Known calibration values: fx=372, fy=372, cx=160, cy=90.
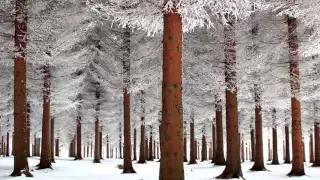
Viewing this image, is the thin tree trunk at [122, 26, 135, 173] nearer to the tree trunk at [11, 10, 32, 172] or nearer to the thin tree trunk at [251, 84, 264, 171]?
the tree trunk at [11, 10, 32, 172]

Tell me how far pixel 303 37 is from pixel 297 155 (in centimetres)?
477

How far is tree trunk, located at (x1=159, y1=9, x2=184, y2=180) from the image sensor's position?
699cm

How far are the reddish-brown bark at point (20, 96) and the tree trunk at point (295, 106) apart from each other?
9.02m

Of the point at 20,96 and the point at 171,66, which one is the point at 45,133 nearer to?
the point at 20,96

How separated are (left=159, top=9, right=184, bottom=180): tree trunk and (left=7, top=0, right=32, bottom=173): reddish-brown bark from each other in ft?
18.9

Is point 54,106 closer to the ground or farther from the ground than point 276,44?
closer to the ground

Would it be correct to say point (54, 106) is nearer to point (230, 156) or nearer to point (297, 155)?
point (230, 156)

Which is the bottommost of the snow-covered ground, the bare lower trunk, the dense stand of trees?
the snow-covered ground

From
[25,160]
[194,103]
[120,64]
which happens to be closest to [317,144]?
[194,103]

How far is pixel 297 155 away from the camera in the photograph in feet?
44.0

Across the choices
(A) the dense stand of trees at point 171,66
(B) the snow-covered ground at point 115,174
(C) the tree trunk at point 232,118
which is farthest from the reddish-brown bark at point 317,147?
(C) the tree trunk at point 232,118

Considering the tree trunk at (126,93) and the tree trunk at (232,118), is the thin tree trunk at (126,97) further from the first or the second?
the tree trunk at (232,118)

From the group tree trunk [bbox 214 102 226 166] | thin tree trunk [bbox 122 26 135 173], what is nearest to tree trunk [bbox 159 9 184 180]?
thin tree trunk [bbox 122 26 135 173]

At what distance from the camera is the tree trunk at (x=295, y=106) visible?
43.6 feet
